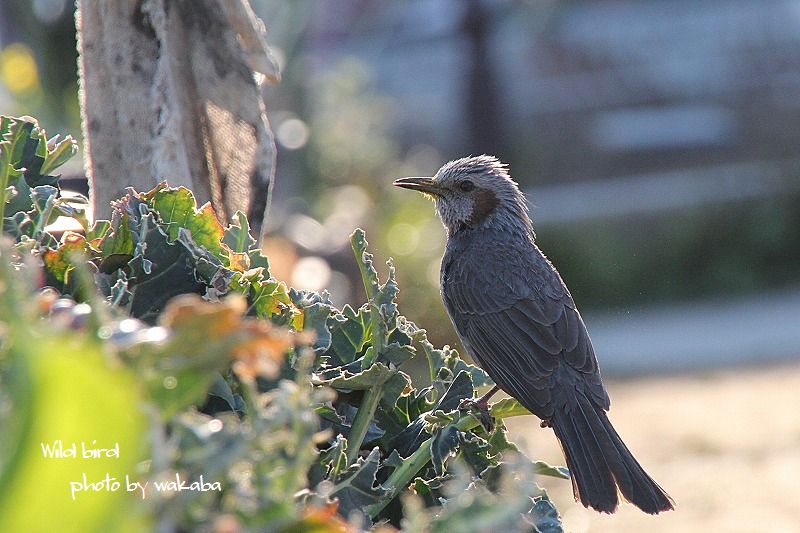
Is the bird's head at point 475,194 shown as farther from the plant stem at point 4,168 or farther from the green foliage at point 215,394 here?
the plant stem at point 4,168

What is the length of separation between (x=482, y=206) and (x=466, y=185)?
0.10m

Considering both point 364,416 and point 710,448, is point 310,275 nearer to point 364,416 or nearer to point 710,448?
point 710,448

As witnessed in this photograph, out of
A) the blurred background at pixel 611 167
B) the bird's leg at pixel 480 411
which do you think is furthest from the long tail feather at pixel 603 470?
the blurred background at pixel 611 167

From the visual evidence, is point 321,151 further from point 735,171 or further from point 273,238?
point 735,171

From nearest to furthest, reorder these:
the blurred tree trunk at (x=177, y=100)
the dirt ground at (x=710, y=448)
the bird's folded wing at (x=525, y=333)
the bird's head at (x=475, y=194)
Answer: the blurred tree trunk at (x=177, y=100) < the bird's folded wing at (x=525, y=333) < the bird's head at (x=475, y=194) < the dirt ground at (x=710, y=448)

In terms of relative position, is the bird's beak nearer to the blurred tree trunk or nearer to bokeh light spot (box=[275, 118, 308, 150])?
the blurred tree trunk

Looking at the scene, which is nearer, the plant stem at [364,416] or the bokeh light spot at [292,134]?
the plant stem at [364,416]

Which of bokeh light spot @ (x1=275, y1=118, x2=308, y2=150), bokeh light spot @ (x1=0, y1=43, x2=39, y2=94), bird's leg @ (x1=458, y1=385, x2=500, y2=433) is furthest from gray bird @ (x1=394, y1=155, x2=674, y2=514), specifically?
bokeh light spot @ (x1=275, y1=118, x2=308, y2=150)

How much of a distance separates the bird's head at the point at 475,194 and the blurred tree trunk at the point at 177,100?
1107 millimetres

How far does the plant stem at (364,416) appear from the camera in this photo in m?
1.99

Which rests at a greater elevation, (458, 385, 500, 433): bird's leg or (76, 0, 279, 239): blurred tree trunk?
(76, 0, 279, 239): blurred tree trunk

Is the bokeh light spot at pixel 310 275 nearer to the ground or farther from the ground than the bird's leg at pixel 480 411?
farther from the ground

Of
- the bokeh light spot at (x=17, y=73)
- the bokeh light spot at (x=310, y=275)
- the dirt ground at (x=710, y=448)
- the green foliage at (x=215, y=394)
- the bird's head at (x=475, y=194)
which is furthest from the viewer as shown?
the bokeh light spot at (x=17, y=73)

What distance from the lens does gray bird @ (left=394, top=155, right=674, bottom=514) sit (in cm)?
303
